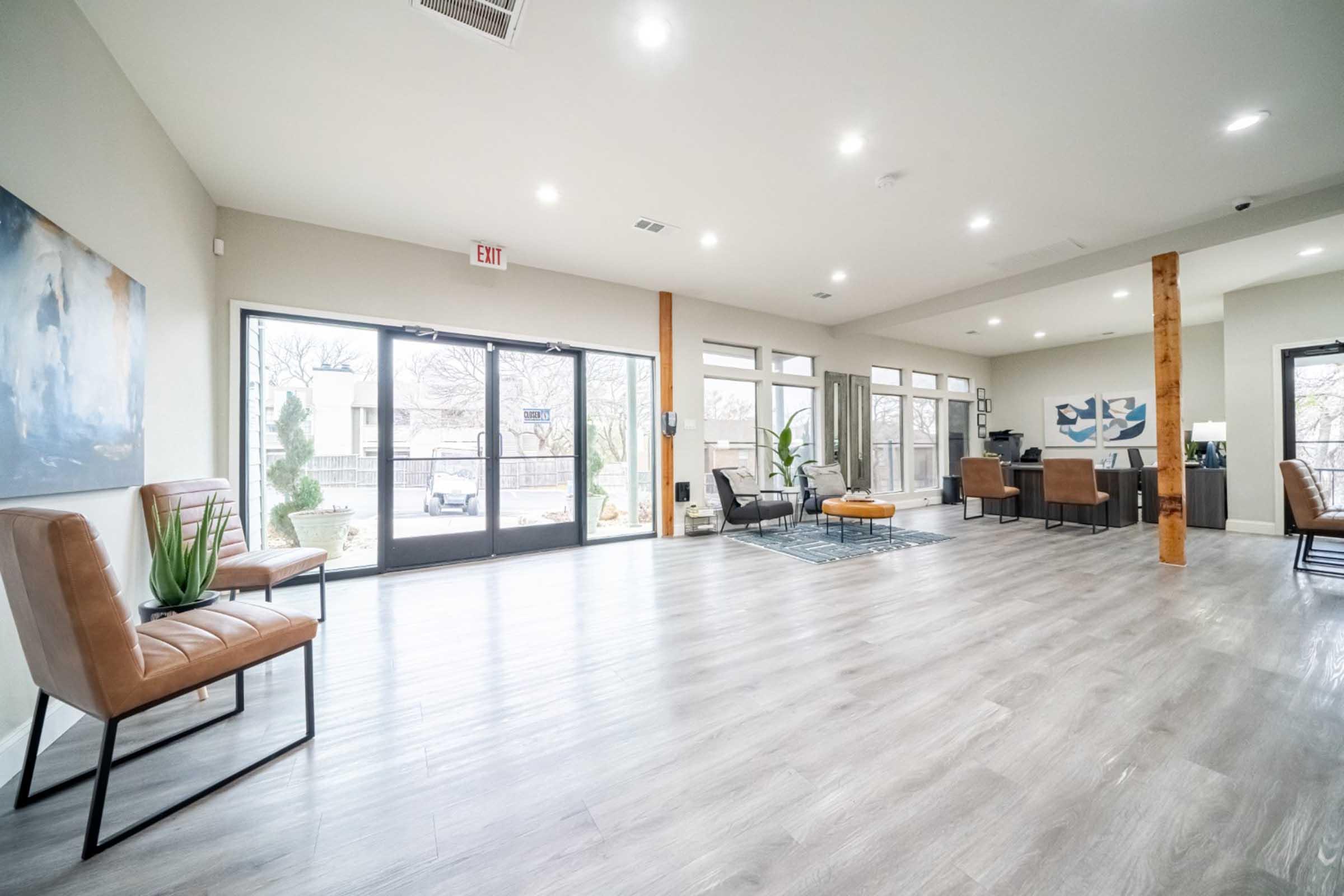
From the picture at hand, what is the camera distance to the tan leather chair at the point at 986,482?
7152 millimetres

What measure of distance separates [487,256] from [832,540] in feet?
16.6

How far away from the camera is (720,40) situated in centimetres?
245

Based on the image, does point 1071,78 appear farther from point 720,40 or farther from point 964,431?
point 964,431

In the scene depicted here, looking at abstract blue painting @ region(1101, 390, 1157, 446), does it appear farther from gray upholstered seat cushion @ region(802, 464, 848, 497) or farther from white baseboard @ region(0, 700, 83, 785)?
white baseboard @ region(0, 700, 83, 785)

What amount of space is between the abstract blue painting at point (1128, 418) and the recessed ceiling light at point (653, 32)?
1062 cm

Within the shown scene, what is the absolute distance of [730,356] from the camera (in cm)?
731

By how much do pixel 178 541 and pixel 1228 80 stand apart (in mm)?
5981

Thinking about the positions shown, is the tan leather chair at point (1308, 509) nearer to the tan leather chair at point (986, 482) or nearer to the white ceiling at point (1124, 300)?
the white ceiling at point (1124, 300)

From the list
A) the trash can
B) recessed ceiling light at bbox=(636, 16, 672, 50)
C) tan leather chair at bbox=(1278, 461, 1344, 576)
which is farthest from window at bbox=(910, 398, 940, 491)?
recessed ceiling light at bbox=(636, 16, 672, 50)

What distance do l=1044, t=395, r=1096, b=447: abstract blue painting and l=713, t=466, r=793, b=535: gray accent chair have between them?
7048mm

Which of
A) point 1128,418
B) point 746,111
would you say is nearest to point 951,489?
point 1128,418

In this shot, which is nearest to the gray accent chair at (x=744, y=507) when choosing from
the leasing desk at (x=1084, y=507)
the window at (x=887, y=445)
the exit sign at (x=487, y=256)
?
the window at (x=887, y=445)

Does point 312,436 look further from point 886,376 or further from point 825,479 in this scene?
point 886,376

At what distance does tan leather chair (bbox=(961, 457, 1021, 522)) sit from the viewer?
23.5 ft
